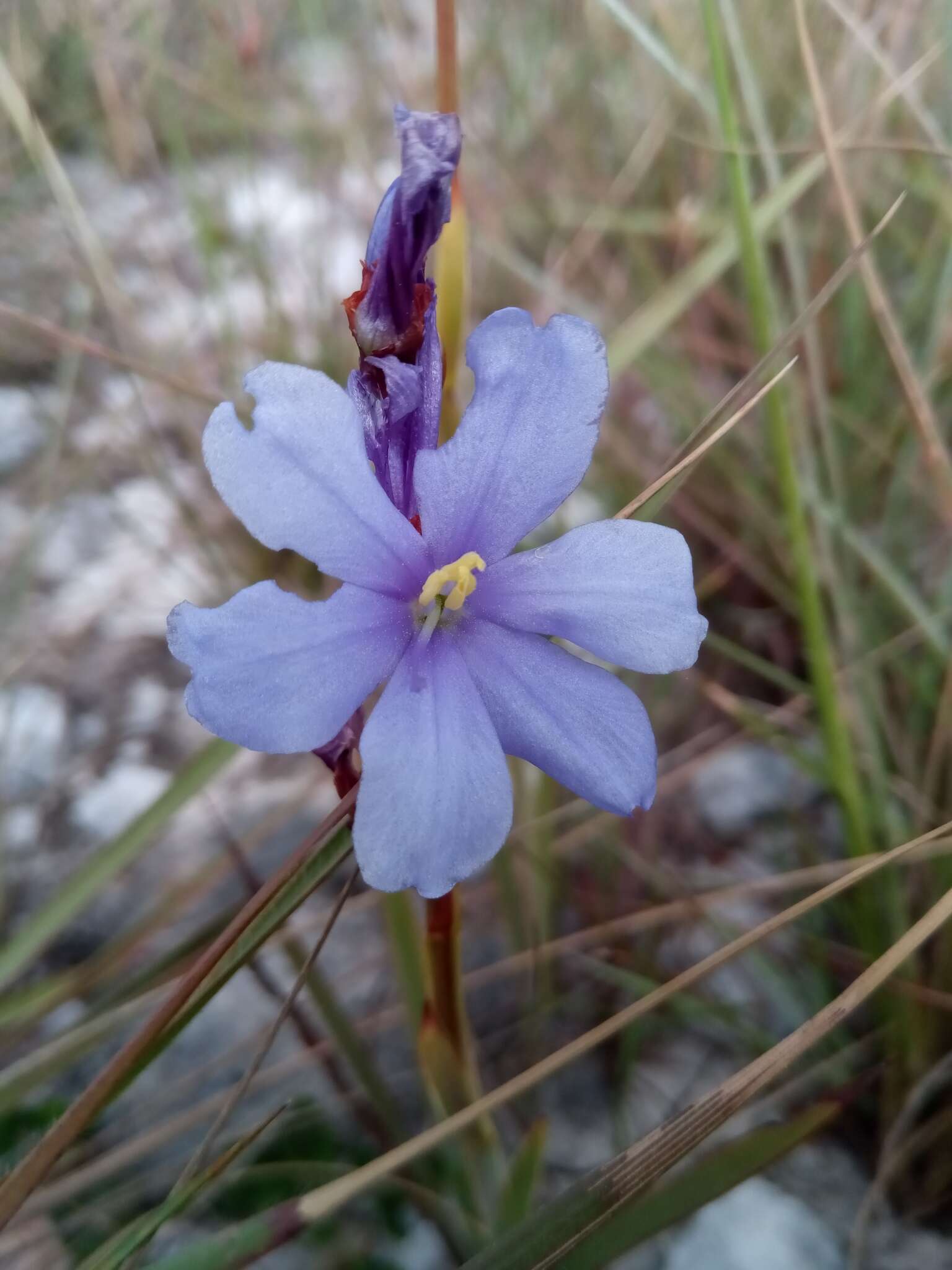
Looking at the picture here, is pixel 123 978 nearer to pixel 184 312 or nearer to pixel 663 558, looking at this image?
pixel 663 558

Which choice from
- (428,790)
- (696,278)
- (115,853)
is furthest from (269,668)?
(696,278)

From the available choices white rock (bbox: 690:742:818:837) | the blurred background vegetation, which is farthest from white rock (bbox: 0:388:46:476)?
white rock (bbox: 690:742:818:837)

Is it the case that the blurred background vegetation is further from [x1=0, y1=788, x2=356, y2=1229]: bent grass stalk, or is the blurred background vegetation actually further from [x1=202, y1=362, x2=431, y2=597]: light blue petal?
[x1=202, y1=362, x2=431, y2=597]: light blue petal

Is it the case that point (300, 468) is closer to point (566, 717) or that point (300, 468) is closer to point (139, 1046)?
point (566, 717)

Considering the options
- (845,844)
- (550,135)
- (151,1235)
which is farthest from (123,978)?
(550,135)

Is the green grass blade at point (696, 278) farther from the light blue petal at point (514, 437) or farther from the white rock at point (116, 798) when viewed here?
the white rock at point (116, 798)

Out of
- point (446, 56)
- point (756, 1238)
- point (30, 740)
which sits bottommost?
point (756, 1238)
